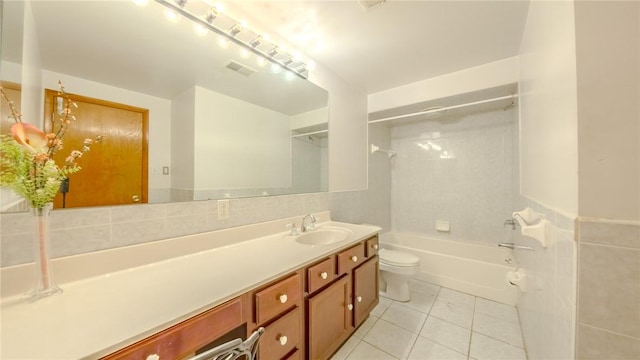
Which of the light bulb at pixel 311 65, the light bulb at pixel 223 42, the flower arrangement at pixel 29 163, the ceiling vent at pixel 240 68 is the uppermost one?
the light bulb at pixel 311 65

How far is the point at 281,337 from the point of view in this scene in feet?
3.33

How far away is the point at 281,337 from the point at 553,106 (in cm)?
156

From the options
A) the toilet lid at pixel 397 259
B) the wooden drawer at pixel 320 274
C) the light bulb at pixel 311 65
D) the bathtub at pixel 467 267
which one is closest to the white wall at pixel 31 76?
the wooden drawer at pixel 320 274

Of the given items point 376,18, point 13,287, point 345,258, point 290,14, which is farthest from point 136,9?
point 345,258

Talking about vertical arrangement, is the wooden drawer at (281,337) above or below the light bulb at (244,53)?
below

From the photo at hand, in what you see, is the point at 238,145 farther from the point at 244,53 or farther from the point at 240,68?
the point at 244,53

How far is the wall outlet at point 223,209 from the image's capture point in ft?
4.37

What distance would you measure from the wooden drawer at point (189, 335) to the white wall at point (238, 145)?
2.47 ft

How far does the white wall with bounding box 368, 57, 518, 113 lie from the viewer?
1.92 m

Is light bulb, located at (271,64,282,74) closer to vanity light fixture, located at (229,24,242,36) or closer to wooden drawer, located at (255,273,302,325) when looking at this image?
vanity light fixture, located at (229,24,242,36)

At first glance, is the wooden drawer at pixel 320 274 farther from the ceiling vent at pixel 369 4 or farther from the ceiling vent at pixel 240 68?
the ceiling vent at pixel 369 4

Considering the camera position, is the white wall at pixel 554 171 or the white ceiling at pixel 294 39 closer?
the white wall at pixel 554 171

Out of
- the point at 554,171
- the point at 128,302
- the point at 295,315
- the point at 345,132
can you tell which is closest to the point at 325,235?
the point at 295,315

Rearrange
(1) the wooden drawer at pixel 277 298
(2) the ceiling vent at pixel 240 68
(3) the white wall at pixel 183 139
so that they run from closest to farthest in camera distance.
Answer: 1. (1) the wooden drawer at pixel 277 298
2. (3) the white wall at pixel 183 139
3. (2) the ceiling vent at pixel 240 68
